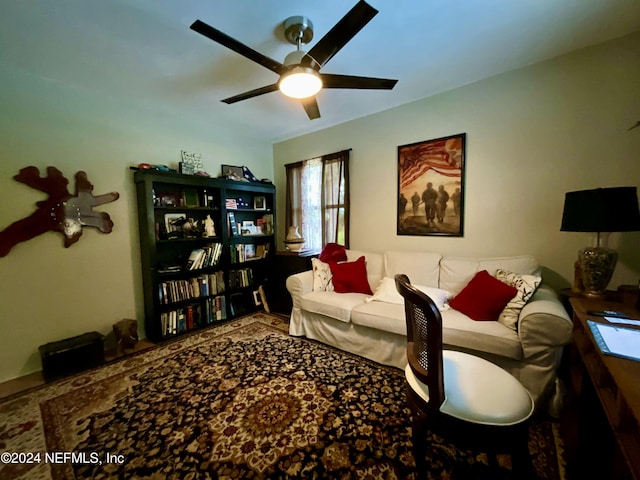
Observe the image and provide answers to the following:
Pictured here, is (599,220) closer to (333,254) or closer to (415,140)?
(415,140)

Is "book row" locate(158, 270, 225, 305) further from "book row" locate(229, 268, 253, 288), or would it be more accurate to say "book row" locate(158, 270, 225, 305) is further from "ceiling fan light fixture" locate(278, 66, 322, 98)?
"ceiling fan light fixture" locate(278, 66, 322, 98)

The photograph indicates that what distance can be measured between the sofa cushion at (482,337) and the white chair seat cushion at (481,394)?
18.1 inches

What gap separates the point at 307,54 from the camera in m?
1.54

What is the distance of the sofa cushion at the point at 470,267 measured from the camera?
83.0 inches

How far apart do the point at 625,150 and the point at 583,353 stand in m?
1.76

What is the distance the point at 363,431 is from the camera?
58.6 inches

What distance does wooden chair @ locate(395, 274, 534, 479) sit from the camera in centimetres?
97

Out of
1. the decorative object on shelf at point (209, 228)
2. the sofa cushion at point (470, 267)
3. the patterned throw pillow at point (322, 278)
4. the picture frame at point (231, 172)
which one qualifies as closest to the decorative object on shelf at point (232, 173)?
the picture frame at point (231, 172)

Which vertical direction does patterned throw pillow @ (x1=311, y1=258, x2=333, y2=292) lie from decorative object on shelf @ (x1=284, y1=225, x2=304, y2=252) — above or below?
below

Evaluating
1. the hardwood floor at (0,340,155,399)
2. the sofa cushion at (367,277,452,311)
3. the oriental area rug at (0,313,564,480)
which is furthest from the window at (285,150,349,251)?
the hardwood floor at (0,340,155,399)

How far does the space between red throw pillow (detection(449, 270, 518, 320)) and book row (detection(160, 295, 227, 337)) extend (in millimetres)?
2630

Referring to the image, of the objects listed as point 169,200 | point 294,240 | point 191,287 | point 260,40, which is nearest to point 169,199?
point 169,200

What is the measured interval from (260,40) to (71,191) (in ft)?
7.17

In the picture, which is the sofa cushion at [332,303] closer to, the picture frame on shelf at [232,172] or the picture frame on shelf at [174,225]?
the picture frame on shelf at [174,225]
